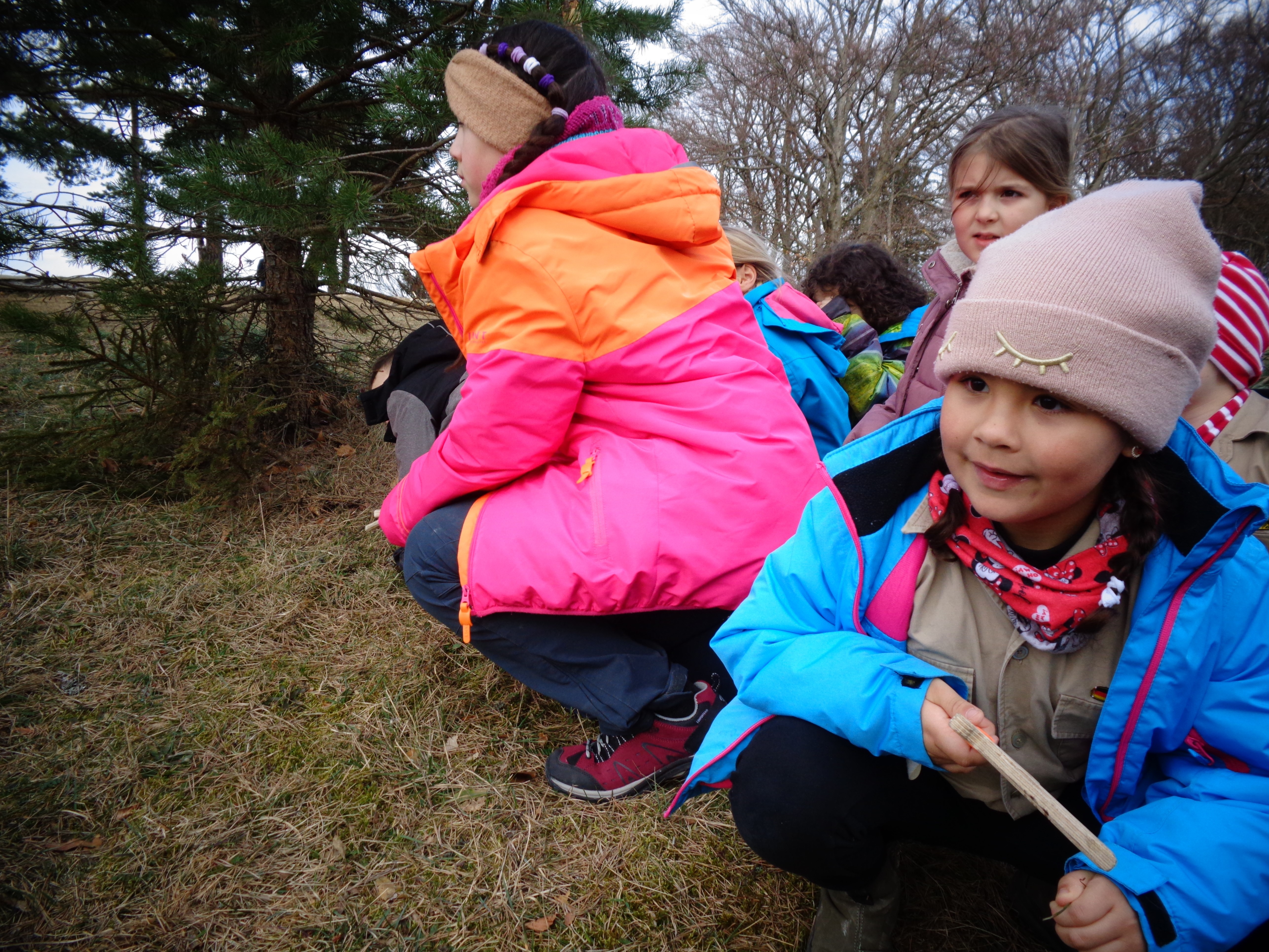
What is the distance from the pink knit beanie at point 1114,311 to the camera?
947mm

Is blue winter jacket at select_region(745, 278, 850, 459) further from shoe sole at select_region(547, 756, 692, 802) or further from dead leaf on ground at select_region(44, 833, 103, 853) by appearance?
dead leaf on ground at select_region(44, 833, 103, 853)

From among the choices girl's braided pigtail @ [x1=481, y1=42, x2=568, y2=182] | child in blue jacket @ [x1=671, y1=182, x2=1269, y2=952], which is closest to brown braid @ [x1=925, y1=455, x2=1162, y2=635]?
child in blue jacket @ [x1=671, y1=182, x2=1269, y2=952]

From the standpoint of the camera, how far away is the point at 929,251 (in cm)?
888

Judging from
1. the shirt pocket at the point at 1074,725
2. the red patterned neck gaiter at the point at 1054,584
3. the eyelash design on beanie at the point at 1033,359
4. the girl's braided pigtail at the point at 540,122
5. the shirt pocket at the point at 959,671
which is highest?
the girl's braided pigtail at the point at 540,122

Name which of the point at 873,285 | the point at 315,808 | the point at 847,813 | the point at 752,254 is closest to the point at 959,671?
the point at 847,813

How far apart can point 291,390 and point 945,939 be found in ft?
11.5

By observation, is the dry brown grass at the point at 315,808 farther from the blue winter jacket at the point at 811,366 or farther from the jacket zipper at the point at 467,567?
the blue winter jacket at the point at 811,366

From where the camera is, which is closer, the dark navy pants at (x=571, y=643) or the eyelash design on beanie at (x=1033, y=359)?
the eyelash design on beanie at (x=1033, y=359)

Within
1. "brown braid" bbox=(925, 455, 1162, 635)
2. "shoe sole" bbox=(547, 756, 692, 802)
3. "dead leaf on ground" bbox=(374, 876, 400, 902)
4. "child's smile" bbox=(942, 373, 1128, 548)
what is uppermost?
"child's smile" bbox=(942, 373, 1128, 548)

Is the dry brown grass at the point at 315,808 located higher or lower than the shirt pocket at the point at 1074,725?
lower

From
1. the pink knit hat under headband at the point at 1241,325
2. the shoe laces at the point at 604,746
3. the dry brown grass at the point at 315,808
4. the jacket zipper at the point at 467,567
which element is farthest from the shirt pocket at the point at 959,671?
the pink knit hat under headband at the point at 1241,325

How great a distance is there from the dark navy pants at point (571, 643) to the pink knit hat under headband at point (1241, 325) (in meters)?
1.44

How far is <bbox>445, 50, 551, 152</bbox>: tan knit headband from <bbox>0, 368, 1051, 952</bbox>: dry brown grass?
1.51m

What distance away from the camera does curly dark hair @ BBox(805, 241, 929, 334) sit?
10.3ft
